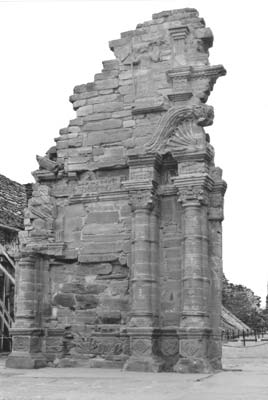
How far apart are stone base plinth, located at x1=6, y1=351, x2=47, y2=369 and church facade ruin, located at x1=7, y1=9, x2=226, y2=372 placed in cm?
2

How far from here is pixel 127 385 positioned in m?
9.31

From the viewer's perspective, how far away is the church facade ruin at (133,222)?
12141 mm

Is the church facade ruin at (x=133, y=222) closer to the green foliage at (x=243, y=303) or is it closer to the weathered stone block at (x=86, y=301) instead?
the weathered stone block at (x=86, y=301)

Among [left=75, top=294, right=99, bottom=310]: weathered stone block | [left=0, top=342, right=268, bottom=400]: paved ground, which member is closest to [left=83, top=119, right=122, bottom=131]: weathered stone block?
[left=75, top=294, right=99, bottom=310]: weathered stone block

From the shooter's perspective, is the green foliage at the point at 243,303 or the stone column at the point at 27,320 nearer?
the stone column at the point at 27,320

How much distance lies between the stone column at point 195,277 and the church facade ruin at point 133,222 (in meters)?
0.02

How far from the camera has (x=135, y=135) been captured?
13289 millimetres

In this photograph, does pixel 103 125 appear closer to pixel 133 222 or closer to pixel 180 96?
pixel 180 96

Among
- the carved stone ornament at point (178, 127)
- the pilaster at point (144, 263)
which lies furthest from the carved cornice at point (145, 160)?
the carved stone ornament at point (178, 127)

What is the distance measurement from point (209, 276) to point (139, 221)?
170 cm

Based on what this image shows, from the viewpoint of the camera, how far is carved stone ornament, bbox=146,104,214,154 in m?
12.7

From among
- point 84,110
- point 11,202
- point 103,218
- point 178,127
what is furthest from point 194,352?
point 11,202

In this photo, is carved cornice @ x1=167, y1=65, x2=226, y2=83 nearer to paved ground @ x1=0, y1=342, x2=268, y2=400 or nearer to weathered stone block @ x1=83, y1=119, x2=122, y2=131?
weathered stone block @ x1=83, y1=119, x2=122, y2=131

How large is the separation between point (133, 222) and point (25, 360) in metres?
3.41
